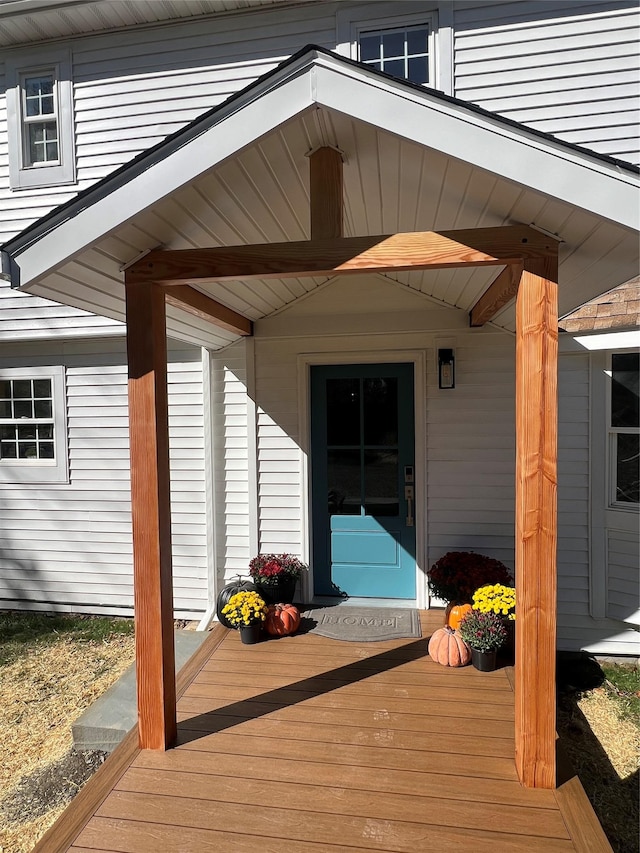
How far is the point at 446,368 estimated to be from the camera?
4195mm

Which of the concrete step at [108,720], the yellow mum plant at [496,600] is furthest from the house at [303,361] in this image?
the concrete step at [108,720]

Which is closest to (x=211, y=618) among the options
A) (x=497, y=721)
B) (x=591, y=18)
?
(x=497, y=721)

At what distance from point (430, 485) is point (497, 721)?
6.31ft

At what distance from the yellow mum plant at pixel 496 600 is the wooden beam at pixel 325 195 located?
2626 millimetres

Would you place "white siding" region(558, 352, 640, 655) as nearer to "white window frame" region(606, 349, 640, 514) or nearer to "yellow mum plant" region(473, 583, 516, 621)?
"white window frame" region(606, 349, 640, 514)

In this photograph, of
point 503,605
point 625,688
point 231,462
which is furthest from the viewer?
point 231,462

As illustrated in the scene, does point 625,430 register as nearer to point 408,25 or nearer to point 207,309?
point 207,309

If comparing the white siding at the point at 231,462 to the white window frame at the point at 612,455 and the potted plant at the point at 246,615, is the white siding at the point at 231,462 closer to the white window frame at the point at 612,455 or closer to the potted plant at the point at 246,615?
the potted plant at the point at 246,615

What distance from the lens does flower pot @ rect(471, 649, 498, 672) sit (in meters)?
3.28

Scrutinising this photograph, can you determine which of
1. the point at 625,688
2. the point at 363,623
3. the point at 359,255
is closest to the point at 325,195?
the point at 359,255

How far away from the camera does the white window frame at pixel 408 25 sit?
4.38 m

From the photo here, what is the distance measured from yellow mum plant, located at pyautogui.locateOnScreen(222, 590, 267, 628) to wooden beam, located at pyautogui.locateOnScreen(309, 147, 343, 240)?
2.68 m

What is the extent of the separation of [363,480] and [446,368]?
1.19m

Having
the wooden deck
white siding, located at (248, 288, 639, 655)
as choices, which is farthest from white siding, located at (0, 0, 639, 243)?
the wooden deck
